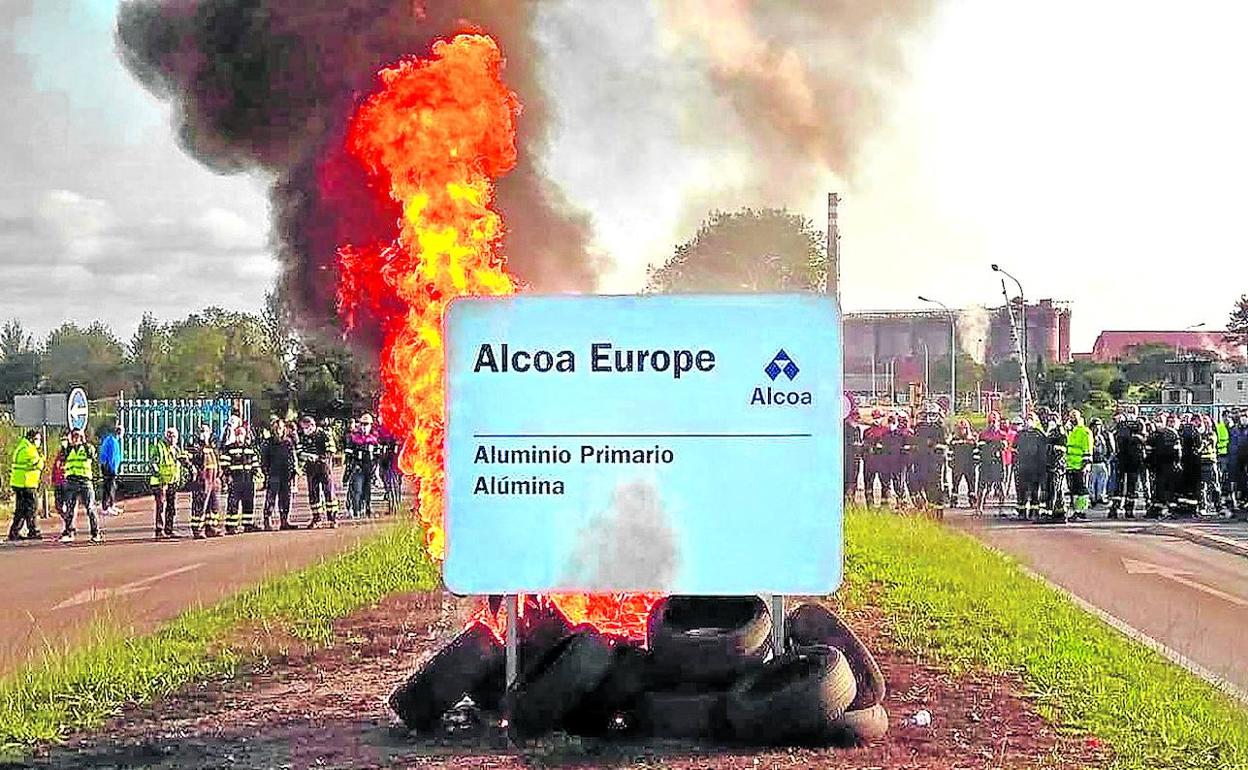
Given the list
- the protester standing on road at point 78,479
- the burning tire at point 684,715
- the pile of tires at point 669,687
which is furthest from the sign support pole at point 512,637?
the protester standing on road at point 78,479

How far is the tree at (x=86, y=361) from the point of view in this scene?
6097 centimetres

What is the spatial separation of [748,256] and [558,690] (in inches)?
522

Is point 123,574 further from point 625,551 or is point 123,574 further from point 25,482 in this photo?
point 625,551

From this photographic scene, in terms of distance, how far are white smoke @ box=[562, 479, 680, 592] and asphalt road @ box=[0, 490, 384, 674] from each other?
14.7 ft

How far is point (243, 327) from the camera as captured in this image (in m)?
57.1

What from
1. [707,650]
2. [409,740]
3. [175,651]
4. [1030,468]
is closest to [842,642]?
[707,650]

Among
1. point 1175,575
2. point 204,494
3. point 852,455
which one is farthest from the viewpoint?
point 852,455

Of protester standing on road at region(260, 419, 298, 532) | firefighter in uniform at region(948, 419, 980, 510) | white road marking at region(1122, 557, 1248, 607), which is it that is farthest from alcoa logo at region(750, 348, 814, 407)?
firefighter in uniform at region(948, 419, 980, 510)

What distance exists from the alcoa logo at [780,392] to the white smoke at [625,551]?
2.34 ft

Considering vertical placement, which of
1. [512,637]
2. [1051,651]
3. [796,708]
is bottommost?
[1051,651]

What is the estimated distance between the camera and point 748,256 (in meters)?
19.2

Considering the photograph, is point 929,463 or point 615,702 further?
point 929,463

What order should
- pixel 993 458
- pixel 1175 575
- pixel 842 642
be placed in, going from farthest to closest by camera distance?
pixel 993 458
pixel 1175 575
pixel 842 642

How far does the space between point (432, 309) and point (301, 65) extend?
4.47 meters
